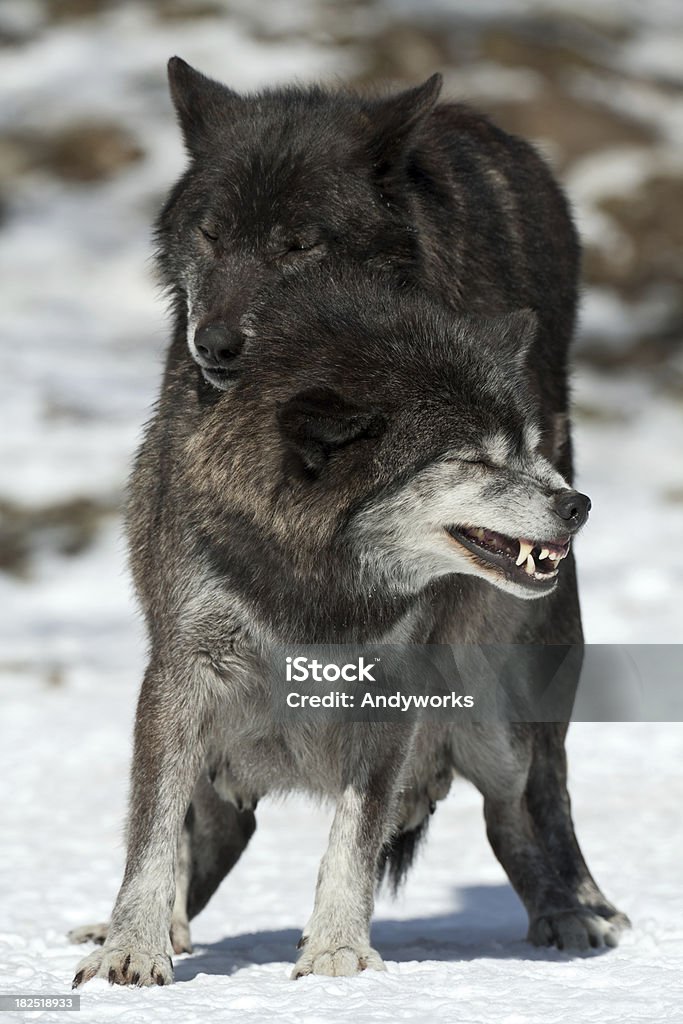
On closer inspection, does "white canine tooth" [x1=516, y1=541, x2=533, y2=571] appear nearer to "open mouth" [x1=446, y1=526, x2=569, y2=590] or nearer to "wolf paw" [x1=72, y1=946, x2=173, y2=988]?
"open mouth" [x1=446, y1=526, x2=569, y2=590]

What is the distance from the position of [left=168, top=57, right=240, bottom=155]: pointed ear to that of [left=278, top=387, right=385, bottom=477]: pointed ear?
163cm

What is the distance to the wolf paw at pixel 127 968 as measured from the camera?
405 centimetres

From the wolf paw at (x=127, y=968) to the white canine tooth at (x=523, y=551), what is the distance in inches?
54.1

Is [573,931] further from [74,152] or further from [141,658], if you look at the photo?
[74,152]

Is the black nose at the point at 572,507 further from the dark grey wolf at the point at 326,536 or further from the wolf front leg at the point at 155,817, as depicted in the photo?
the wolf front leg at the point at 155,817

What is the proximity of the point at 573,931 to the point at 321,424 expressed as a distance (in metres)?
2.15

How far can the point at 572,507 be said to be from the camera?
416 centimetres

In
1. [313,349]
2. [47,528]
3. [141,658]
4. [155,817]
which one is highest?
[47,528]

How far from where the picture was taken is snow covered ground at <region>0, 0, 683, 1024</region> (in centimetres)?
408

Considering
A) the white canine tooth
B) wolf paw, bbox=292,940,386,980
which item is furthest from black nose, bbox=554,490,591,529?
wolf paw, bbox=292,940,386,980

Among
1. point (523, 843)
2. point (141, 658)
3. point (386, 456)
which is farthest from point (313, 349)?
point (141, 658)

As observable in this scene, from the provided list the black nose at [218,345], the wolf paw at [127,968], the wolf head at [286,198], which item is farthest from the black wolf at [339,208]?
the wolf paw at [127,968]

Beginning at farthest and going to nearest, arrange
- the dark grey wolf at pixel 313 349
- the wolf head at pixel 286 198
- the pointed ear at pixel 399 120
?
the pointed ear at pixel 399 120, the wolf head at pixel 286 198, the dark grey wolf at pixel 313 349

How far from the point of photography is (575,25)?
2242 centimetres
